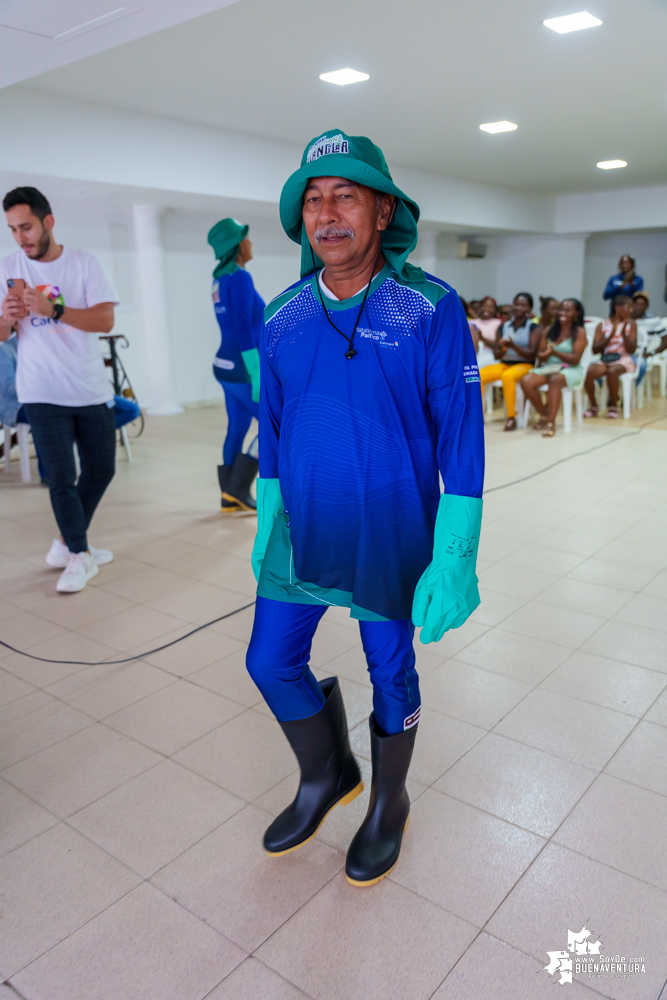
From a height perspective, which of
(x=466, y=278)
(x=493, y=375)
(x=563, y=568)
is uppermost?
(x=466, y=278)

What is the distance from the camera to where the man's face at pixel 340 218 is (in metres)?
1.33

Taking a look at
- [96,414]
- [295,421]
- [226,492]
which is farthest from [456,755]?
[226,492]

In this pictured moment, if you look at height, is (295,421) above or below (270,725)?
above

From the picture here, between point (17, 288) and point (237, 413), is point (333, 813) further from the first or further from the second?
point (237, 413)

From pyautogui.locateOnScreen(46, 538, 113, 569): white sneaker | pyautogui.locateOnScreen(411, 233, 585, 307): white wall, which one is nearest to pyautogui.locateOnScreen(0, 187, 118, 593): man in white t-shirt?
pyautogui.locateOnScreen(46, 538, 113, 569): white sneaker

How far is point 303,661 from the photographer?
1577 mm

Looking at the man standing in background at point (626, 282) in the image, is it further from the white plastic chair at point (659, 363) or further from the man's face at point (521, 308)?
the man's face at point (521, 308)

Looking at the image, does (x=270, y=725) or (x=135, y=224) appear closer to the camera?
(x=270, y=725)

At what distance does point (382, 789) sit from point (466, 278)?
12.5m

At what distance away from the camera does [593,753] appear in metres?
1.97

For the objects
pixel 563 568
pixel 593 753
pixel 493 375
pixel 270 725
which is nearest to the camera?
pixel 593 753

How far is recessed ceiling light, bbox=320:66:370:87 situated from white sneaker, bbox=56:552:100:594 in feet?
12.5

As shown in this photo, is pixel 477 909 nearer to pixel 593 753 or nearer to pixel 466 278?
pixel 593 753

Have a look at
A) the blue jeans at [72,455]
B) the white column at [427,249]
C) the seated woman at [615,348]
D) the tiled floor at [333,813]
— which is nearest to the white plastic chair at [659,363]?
the seated woman at [615,348]
